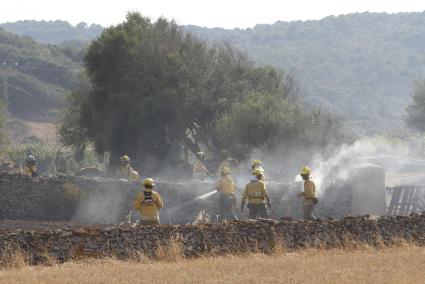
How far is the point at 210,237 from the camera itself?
67.6ft

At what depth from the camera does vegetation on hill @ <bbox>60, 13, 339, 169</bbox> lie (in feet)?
167

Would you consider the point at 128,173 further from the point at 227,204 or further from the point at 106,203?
the point at 227,204

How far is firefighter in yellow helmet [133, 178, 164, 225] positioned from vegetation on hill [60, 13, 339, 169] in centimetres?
2800

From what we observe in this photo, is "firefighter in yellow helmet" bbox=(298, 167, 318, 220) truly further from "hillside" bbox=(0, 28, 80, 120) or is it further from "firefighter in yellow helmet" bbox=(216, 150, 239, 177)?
"hillside" bbox=(0, 28, 80, 120)

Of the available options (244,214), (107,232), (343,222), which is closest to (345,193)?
(244,214)

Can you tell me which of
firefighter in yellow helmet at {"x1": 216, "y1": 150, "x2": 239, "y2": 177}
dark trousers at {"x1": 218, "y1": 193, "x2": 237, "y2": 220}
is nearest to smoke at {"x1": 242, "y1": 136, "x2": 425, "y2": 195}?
firefighter in yellow helmet at {"x1": 216, "y1": 150, "x2": 239, "y2": 177}

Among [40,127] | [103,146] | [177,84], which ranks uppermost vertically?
[177,84]

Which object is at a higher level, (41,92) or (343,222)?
(343,222)

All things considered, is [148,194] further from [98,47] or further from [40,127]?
[40,127]

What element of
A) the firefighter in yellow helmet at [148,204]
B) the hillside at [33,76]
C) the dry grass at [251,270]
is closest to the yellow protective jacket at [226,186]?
the firefighter in yellow helmet at [148,204]

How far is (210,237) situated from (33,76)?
386 feet

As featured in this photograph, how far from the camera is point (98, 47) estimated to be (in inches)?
2104

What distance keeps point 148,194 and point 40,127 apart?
106403 millimetres

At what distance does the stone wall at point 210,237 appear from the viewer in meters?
19.6
